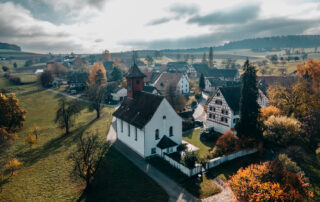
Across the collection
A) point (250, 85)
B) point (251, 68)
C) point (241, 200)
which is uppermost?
point (251, 68)

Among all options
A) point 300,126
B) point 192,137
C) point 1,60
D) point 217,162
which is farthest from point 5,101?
point 1,60

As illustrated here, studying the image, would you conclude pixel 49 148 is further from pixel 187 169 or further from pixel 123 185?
pixel 187 169

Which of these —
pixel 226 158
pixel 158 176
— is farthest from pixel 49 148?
pixel 226 158

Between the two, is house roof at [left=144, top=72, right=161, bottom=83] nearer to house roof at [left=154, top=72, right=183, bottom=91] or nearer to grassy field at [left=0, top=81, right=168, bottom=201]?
house roof at [left=154, top=72, right=183, bottom=91]

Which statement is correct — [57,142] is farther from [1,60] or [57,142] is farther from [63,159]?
[1,60]

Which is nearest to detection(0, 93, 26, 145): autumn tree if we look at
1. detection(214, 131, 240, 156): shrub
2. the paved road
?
the paved road
